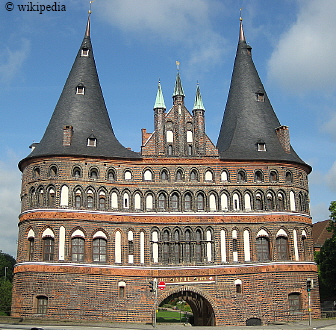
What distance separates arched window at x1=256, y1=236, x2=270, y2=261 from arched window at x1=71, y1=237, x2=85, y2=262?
12029mm

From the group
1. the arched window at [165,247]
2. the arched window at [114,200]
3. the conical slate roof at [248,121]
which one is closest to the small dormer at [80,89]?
the arched window at [114,200]

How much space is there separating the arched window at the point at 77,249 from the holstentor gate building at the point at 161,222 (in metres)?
0.07

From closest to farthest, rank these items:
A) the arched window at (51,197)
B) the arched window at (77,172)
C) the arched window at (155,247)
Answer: the arched window at (51,197)
the arched window at (155,247)
the arched window at (77,172)

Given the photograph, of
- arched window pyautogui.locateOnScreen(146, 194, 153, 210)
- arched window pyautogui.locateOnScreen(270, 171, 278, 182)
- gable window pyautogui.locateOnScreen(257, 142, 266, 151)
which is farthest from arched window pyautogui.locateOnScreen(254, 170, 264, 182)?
arched window pyautogui.locateOnScreen(146, 194, 153, 210)

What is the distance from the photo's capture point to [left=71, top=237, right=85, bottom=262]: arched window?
3416cm

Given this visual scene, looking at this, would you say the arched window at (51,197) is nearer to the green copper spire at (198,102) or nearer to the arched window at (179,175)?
the arched window at (179,175)

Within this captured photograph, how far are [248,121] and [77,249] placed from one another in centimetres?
1617

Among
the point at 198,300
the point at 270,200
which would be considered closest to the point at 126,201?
the point at 198,300

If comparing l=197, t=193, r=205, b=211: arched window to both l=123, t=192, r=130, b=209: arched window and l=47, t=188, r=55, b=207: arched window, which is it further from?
l=47, t=188, r=55, b=207: arched window

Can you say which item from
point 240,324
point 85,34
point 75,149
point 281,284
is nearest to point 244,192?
point 281,284

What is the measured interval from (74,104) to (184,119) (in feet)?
27.2

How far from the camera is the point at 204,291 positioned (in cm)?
3488

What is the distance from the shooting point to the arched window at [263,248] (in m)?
36.1

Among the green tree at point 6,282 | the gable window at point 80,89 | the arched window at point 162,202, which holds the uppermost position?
the gable window at point 80,89
